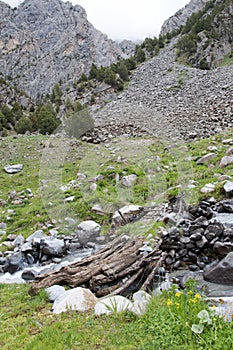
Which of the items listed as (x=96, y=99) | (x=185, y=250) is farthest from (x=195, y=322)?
(x=96, y=99)

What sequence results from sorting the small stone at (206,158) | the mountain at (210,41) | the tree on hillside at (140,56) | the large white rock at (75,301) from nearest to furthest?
1. the large white rock at (75,301)
2. the small stone at (206,158)
3. the mountain at (210,41)
4. the tree on hillside at (140,56)

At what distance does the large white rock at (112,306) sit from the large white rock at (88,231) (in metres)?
4.10

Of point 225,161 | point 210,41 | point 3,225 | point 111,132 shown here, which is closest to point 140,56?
point 210,41

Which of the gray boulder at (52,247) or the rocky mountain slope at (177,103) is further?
the rocky mountain slope at (177,103)

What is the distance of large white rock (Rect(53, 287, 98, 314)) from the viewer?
4.41m

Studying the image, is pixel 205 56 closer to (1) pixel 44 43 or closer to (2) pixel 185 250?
(2) pixel 185 250

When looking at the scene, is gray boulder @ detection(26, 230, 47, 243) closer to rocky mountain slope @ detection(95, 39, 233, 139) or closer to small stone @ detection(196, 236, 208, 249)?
small stone @ detection(196, 236, 208, 249)

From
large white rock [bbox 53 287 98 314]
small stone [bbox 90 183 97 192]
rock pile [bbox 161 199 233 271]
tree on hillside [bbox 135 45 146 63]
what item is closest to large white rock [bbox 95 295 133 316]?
large white rock [bbox 53 287 98 314]

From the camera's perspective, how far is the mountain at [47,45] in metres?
88.6

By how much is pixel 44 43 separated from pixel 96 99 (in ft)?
308

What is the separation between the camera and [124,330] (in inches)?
142

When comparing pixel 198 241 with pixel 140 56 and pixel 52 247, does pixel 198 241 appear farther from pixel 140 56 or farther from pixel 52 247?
pixel 140 56

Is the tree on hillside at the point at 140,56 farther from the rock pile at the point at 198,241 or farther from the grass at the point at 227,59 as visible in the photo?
the rock pile at the point at 198,241

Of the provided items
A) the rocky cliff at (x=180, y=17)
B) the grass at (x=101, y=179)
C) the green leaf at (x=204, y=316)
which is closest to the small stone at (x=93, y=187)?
the grass at (x=101, y=179)
